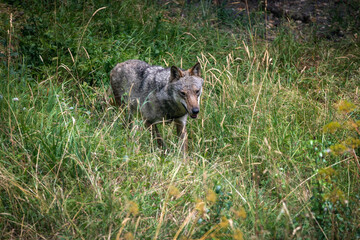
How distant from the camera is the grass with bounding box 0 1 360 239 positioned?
3.48 meters

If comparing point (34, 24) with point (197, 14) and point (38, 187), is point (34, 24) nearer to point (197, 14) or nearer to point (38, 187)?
point (197, 14)

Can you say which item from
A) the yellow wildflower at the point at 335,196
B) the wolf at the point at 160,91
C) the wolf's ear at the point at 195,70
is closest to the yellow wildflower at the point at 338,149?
the yellow wildflower at the point at 335,196

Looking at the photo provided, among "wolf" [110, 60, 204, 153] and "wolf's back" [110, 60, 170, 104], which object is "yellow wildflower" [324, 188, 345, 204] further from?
"wolf's back" [110, 60, 170, 104]

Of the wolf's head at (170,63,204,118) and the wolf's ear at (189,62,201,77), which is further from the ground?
the wolf's ear at (189,62,201,77)

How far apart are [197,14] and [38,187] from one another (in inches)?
232

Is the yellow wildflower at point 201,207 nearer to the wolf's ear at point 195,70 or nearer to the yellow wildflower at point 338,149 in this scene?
the yellow wildflower at point 338,149

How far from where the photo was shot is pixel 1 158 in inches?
159

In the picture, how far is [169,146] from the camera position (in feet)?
19.6

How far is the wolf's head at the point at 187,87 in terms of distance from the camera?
5.28 metres

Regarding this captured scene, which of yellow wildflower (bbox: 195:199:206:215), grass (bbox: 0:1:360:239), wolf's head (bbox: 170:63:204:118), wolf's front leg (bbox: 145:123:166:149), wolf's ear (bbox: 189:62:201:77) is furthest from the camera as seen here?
wolf's front leg (bbox: 145:123:166:149)

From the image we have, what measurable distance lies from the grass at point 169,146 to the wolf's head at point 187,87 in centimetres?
30

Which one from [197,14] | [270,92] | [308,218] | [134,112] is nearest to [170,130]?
[134,112]

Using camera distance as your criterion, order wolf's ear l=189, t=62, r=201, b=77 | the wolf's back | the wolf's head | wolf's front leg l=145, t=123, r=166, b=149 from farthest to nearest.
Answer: the wolf's back → wolf's front leg l=145, t=123, r=166, b=149 → wolf's ear l=189, t=62, r=201, b=77 → the wolf's head

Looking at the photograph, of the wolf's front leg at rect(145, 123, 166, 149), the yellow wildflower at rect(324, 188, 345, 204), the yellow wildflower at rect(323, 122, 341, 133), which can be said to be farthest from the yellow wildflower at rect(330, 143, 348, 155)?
the wolf's front leg at rect(145, 123, 166, 149)
